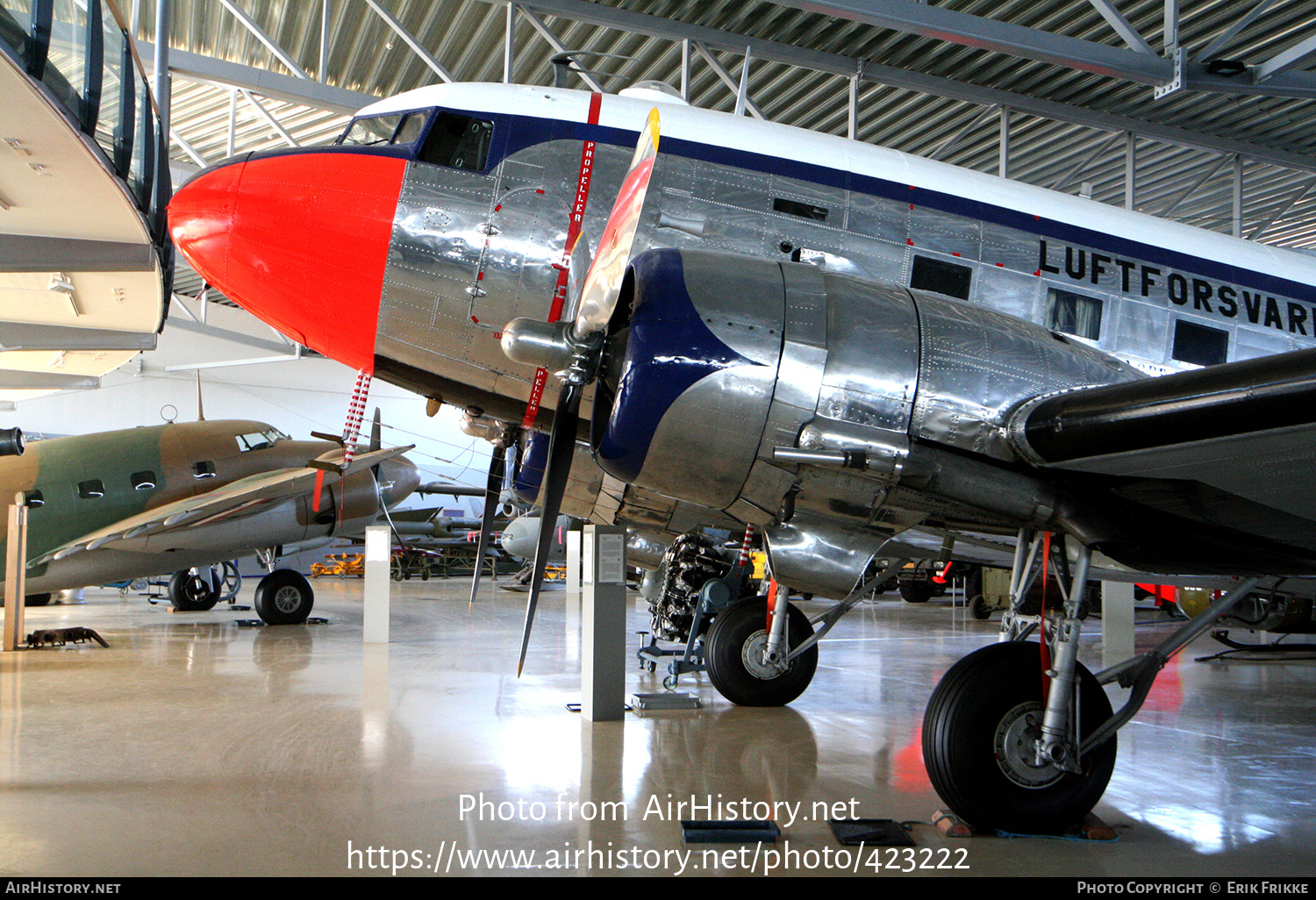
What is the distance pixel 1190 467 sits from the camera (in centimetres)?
411

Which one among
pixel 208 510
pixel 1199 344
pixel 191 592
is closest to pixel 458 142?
pixel 1199 344

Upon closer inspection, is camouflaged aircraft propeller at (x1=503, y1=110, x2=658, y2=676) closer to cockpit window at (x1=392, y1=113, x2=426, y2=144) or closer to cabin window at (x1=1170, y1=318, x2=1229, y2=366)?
cockpit window at (x1=392, y1=113, x2=426, y2=144)

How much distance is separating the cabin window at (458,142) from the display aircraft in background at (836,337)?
19mm

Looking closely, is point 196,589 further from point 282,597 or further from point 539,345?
point 539,345

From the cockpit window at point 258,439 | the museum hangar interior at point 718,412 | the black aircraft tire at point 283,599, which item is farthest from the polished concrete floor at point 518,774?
the cockpit window at point 258,439

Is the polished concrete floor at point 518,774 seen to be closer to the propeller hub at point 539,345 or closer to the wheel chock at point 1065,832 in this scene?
the wheel chock at point 1065,832

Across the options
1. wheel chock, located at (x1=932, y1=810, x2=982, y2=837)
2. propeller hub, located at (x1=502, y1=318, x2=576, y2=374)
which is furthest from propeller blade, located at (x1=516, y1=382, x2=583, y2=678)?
wheel chock, located at (x1=932, y1=810, x2=982, y2=837)

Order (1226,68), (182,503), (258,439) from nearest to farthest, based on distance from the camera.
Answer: (1226,68) < (182,503) < (258,439)

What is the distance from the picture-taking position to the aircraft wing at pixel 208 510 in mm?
13023

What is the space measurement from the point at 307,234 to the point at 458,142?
3.78 ft

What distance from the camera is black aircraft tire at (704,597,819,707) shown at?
8047mm

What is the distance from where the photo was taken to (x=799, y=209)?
20.3 feet

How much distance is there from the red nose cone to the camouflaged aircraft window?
1.58 feet
